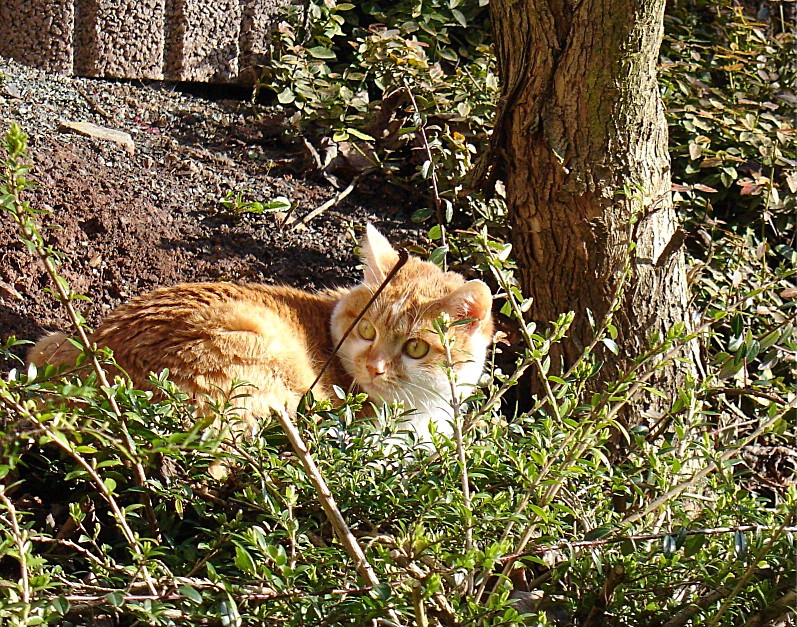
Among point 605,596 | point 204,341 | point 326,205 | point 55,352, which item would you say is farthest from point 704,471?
point 326,205

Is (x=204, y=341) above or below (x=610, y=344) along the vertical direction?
below

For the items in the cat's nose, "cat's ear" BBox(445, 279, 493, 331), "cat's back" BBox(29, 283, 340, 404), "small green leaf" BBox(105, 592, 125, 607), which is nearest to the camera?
"small green leaf" BBox(105, 592, 125, 607)

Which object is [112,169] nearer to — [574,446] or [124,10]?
[124,10]

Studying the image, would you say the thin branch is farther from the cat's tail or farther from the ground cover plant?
the cat's tail

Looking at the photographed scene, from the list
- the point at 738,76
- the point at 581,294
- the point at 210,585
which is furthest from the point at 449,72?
the point at 210,585

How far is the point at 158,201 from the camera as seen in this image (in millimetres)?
3797

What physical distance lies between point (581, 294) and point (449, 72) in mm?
2497

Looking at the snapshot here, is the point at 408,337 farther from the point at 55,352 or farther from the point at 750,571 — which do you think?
the point at 750,571

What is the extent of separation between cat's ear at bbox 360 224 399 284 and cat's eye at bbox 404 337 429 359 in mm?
237

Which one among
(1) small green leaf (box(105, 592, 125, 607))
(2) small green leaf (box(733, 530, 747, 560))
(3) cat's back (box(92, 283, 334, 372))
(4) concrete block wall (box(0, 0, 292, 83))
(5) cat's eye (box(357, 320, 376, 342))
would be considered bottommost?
(5) cat's eye (box(357, 320, 376, 342))

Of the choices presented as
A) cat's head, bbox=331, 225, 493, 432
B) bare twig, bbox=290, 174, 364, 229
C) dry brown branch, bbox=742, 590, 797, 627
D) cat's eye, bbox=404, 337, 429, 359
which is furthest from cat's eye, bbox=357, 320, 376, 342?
dry brown branch, bbox=742, 590, 797, 627

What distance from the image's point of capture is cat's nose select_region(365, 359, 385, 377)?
2.72 m

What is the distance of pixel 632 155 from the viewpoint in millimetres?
2855

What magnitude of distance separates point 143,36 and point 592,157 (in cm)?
262
